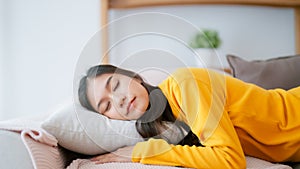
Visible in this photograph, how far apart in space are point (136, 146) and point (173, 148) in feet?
0.32

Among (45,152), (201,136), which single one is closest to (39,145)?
(45,152)

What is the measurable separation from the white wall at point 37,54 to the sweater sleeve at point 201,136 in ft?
4.67

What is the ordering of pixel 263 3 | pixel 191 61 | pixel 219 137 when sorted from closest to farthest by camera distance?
pixel 219 137 < pixel 191 61 < pixel 263 3

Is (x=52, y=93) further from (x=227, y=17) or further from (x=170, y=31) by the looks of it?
(x=170, y=31)

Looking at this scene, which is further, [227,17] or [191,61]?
[227,17]

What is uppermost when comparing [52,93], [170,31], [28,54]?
[170,31]

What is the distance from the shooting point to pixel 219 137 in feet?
3.42

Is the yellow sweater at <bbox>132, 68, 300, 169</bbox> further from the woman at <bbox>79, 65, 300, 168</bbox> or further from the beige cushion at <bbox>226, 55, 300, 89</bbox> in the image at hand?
the beige cushion at <bbox>226, 55, 300, 89</bbox>

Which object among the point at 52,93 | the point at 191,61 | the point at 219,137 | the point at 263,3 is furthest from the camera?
the point at 52,93

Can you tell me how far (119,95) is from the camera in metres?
1.04

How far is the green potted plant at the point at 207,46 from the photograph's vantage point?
1605mm

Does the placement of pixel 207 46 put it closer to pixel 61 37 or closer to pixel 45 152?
pixel 61 37

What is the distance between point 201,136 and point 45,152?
0.39m

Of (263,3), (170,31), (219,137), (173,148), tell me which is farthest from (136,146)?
(263,3)
